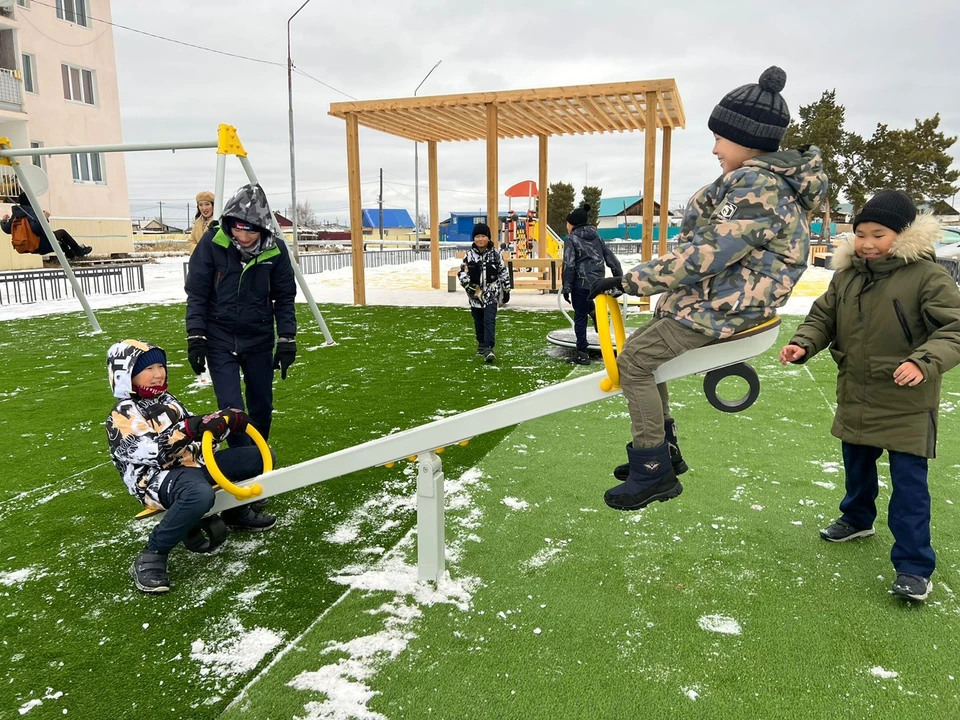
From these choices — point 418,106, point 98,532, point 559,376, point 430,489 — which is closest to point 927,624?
point 430,489

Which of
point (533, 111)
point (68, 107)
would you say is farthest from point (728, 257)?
point (68, 107)

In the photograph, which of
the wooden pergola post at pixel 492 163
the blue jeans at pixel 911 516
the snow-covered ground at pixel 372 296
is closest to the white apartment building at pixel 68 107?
the snow-covered ground at pixel 372 296

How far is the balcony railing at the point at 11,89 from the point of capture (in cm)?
2039

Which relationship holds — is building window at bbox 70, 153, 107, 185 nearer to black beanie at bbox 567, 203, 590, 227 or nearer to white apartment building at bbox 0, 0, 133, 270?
white apartment building at bbox 0, 0, 133, 270

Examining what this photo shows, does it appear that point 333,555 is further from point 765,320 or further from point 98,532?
point 765,320

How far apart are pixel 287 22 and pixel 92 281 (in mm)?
8793

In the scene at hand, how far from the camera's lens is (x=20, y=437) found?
16.7ft

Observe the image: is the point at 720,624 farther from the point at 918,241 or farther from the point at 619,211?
the point at 619,211

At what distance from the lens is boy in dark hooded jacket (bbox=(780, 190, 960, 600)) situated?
2592 mm

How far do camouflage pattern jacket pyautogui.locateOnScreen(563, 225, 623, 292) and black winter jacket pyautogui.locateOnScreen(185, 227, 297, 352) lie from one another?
4.71 m

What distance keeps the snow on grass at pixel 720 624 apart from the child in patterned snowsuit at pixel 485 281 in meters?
5.28

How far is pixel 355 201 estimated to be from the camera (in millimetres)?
13250

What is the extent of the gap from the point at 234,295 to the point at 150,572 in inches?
55.3

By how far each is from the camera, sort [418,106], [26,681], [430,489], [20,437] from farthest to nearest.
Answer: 1. [418,106]
2. [20,437]
3. [430,489]
4. [26,681]
